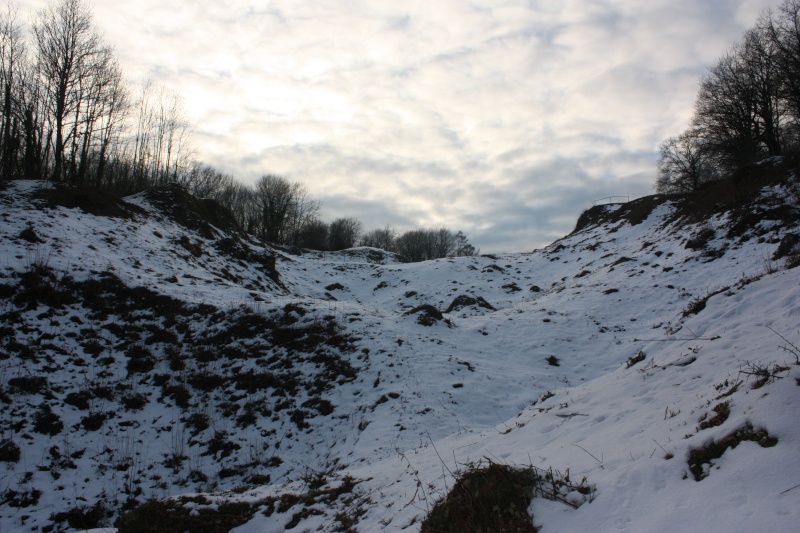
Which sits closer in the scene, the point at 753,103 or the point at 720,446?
the point at 720,446

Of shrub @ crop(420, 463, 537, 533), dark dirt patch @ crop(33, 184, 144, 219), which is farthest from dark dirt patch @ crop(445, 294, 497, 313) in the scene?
dark dirt patch @ crop(33, 184, 144, 219)

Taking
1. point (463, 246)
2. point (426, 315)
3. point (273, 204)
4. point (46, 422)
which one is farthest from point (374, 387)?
point (463, 246)

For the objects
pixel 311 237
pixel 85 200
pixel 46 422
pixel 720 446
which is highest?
pixel 311 237

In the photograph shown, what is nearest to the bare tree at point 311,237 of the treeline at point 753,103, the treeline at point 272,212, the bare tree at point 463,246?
the treeline at point 272,212

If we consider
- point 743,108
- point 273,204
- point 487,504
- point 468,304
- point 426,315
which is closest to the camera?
point 487,504

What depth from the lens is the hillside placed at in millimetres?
3551

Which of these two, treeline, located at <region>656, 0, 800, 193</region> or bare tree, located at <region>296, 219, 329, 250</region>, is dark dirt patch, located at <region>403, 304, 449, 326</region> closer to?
treeline, located at <region>656, 0, 800, 193</region>

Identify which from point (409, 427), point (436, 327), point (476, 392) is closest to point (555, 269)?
point (436, 327)

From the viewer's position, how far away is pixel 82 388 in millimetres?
9031

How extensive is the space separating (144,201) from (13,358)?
17598mm

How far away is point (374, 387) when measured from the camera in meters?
10.5

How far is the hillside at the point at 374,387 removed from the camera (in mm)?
3551

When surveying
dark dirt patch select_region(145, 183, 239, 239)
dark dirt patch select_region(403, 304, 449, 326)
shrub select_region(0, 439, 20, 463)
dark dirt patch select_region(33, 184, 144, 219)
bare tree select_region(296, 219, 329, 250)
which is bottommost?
shrub select_region(0, 439, 20, 463)

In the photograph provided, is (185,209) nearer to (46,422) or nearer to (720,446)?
(46,422)
